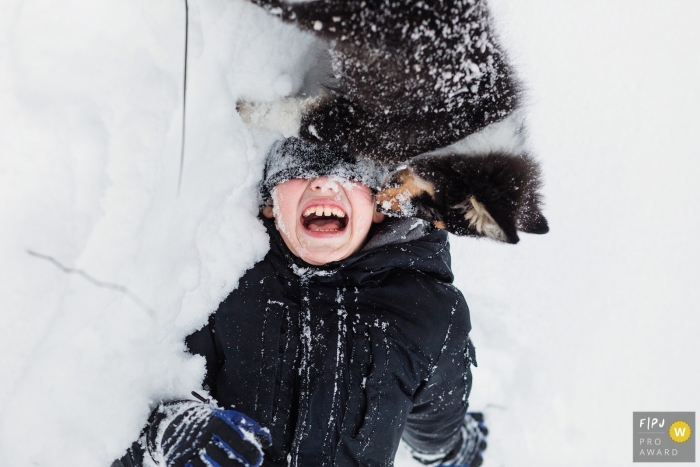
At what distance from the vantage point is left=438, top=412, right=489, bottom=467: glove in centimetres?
181

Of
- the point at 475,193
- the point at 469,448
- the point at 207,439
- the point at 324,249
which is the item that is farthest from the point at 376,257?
the point at 469,448

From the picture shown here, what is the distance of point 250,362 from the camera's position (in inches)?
43.4

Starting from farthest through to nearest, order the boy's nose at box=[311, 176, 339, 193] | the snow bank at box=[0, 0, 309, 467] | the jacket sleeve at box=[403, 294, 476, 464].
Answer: the jacket sleeve at box=[403, 294, 476, 464], the boy's nose at box=[311, 176, 339, 193], the snow bank at box=[0, 0, 309, 467]

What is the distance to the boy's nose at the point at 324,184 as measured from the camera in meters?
1.07

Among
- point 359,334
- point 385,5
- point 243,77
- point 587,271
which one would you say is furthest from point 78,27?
point 587,271

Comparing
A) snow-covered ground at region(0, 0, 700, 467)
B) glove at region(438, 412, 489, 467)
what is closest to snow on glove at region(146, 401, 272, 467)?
snow-covered ground at region(0, 0, 700, 467)

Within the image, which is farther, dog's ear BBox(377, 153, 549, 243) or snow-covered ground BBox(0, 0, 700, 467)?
dog's ear BBox(377, 153, 549, 243)

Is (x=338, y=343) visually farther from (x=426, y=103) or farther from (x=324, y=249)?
(x=426, y=103)

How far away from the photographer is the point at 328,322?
1150mm

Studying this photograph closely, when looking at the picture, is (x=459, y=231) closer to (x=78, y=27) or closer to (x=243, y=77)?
(x=243, y=77)

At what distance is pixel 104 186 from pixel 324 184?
1.63ft

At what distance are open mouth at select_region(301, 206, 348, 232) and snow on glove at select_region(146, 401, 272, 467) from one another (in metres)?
0.45

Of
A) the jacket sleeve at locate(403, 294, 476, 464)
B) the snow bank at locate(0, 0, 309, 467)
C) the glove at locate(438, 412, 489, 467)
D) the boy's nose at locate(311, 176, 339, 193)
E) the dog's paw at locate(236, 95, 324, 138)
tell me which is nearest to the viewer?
the snow bank at locate(0, 0, 309, 467)

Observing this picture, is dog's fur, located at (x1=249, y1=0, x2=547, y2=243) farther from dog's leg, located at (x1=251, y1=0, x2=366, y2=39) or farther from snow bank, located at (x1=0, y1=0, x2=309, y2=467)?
snow bank, located at (x1=0, y1=0, x2=309, y2=467)
